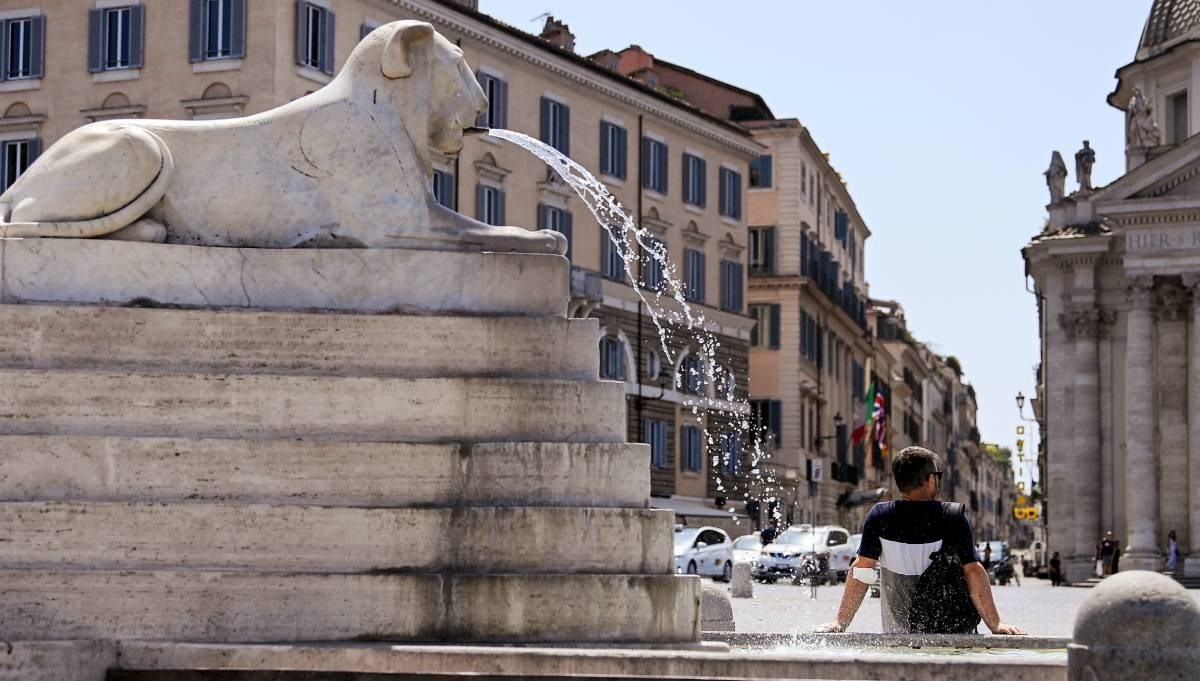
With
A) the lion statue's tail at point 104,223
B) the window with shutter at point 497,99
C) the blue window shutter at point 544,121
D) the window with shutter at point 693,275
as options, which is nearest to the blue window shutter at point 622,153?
the blue window shutter at point 544,121

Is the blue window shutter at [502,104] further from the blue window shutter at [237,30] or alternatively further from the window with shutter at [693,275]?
the window with shutter at [693,275]

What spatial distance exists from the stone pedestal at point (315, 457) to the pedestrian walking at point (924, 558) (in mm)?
943

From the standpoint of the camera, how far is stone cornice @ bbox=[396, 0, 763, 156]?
47522 mm

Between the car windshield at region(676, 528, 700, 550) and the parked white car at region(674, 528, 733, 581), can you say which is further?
the car windshield at region(676, 528, 700, 550)

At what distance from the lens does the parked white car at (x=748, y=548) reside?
157 ft

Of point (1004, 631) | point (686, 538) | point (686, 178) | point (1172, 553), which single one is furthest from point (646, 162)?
point (1004, 631)

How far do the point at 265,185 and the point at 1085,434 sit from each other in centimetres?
4822

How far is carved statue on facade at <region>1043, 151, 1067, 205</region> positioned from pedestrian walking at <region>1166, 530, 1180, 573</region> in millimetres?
9672

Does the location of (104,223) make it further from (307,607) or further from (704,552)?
(704,552)

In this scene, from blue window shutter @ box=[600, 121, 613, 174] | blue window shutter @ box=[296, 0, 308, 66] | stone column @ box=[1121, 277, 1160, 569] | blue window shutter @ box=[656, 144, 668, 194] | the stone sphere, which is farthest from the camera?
blue window shutter @ box=[656, 144, 668, 194]

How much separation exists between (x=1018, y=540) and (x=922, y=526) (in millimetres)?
194340

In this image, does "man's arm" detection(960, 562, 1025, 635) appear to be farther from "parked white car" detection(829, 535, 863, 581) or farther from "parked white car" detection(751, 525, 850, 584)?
"parked white car" detection(829, 535, 863, 581)

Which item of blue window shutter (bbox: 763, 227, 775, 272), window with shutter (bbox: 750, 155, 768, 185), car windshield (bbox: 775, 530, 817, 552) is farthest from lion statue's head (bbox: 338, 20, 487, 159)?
blue window shutter (bbox: 763, 227, 775, 272)

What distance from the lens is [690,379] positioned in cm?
6053
